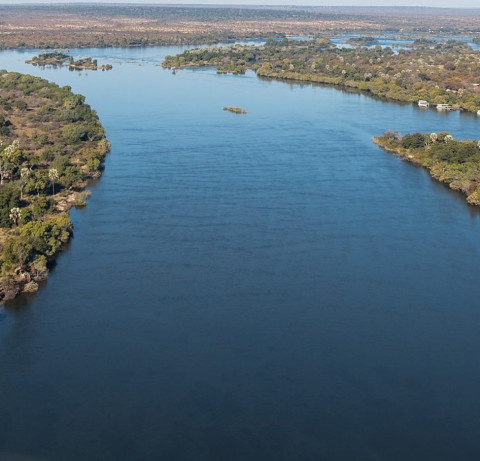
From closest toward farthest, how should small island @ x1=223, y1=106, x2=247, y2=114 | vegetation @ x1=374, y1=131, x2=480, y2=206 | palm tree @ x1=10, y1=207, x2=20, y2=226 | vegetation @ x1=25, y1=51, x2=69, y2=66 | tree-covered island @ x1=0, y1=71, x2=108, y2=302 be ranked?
tree-covered island @ x1=0, y1=71, x2=108, y2=302 → palm tree @ x1=10, y1=207, x2=20, y2=226 → vegetation @ x1=374, y1=131, x2=480, y2=206 → small island @ x1=223, y1=106, x2=247, y2=114 → vegetation @ x1=25, y1=51, x2=69, y2=66

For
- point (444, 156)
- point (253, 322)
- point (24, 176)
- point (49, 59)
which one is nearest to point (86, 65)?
point (49, 59)

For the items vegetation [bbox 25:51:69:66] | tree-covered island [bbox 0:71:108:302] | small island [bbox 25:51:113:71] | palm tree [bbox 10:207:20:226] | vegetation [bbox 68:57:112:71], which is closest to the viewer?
tree-covered island [bbox 0:71:108:302]

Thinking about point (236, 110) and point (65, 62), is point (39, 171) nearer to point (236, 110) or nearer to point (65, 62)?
point (236, 110)

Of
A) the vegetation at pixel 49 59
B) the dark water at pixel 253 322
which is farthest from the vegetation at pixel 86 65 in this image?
the dark water at pixel 253 322

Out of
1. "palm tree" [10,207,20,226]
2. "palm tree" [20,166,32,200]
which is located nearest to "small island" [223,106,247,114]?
"palm tree" [20,166,32,200]

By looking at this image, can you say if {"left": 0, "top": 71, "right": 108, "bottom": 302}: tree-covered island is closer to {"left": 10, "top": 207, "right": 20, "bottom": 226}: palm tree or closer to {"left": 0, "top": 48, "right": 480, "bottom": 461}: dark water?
{"left": 10, "top": 207, "right": 20, "bottom": 226}: palm tree

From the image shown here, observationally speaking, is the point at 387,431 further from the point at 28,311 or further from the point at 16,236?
the point at 16,236

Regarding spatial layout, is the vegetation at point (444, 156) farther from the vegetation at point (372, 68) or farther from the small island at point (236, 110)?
the vegetation at point (372, 68)
